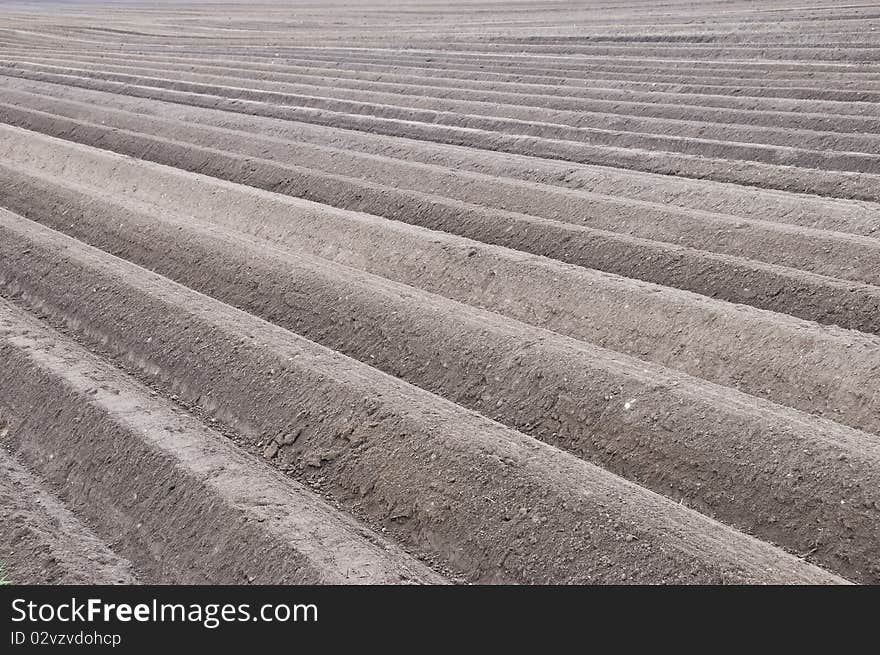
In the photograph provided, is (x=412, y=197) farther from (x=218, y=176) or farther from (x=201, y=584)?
(x=201, y=584)

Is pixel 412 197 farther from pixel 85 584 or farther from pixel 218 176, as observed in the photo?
pixel 85 584

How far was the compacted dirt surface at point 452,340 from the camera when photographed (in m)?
3.97

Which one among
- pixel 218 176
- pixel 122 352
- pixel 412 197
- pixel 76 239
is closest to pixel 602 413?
pixel 122 352

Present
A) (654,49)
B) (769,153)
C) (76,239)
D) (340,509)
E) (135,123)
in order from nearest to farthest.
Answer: (340,509) → (76,239) → (769,153) → (135,123) → (654,49)

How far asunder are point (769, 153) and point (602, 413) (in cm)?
489

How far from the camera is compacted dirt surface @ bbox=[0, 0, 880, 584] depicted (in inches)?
156

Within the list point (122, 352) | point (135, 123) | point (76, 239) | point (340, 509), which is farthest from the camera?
point (135, 123)

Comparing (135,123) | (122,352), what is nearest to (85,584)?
(122,352)

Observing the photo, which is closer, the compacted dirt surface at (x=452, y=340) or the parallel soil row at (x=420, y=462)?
the parallel soil row at (x=420, y=462)

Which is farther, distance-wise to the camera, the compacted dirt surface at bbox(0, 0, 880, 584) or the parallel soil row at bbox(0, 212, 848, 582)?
the compacted dirt surface at bbox(0, 0, 880, 584)

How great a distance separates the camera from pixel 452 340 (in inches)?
217

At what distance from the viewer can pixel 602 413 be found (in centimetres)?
474

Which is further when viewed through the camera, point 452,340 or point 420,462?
point 452,340
